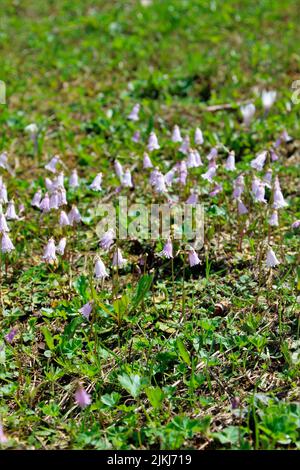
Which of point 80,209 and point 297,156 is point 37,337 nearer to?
point 80,209

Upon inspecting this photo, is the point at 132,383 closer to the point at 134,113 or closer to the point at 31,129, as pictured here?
the point at 134,113

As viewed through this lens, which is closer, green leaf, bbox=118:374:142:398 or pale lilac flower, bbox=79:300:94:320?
green leaf, bbox=118:374:142:398

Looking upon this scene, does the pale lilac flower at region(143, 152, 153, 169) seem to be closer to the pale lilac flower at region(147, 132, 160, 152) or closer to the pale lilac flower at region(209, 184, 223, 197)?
the pale lilac flower at region(147, 132, 160, 152)

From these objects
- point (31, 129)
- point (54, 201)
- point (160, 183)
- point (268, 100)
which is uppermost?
point (268, 100)

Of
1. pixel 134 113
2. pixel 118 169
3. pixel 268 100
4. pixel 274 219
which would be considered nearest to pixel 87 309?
pixel 274 219

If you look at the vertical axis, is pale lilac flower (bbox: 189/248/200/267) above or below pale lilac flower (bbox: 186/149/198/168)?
below

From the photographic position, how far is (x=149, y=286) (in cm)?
352

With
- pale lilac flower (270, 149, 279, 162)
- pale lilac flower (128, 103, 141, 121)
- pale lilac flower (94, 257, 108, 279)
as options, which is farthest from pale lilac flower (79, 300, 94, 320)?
pale lilac flower (128, 103, 141, 121)

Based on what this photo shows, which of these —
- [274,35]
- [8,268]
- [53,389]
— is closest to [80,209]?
[8,268]

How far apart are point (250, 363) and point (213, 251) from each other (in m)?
0.99

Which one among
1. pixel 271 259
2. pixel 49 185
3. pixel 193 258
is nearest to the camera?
pixel 271 259

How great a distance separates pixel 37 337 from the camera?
3559 mm

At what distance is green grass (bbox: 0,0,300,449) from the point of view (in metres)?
2.98
